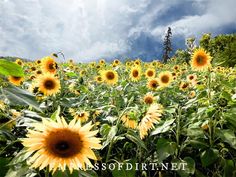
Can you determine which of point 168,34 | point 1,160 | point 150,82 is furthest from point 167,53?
point 1,160

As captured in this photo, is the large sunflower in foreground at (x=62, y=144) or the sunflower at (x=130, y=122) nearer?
the large sunflower in foreground at (x=62, y=144)

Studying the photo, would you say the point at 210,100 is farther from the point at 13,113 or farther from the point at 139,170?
the point at 13,113

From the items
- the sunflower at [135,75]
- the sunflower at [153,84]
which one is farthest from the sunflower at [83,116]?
the sunflower at [135,75]

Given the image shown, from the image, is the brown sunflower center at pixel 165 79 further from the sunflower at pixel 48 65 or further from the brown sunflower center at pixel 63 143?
the brown sunflower center at pixel 63 143

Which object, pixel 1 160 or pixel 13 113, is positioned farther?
pixel 13 113

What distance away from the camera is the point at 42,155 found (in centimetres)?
170

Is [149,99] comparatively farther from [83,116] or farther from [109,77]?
[109,77]

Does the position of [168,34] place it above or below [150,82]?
above

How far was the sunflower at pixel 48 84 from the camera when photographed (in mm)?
4254

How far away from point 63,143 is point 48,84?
2735 millimetres

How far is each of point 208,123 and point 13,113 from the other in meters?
1.57

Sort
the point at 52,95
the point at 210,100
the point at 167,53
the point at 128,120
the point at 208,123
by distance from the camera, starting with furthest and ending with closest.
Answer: the point at 167,53 → the point at 52,95 → the point at 210,100 → the point at 208,123 → the point at 128,120

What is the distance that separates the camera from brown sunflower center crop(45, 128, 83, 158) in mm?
1716

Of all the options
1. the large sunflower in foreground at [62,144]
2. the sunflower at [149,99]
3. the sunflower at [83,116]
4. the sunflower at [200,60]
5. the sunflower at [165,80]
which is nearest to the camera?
the large sunflower in foreground at [62,144]
